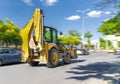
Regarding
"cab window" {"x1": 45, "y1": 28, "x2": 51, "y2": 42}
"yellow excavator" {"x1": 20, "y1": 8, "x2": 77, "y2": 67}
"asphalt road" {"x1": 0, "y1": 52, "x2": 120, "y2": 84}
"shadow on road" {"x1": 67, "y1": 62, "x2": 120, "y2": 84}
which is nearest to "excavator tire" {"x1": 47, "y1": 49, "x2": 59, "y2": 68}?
"yellow excavator" {"x1": 20, "y1": 8, "x2": 77, "y2": 67}

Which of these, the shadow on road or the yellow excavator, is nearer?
the shadow on road

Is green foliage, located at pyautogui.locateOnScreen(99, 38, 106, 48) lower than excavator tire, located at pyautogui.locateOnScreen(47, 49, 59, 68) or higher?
higher

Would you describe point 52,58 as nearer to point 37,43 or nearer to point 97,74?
point 37,43

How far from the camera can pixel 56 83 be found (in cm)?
1086

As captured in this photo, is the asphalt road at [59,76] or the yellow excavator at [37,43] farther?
the yellow excavator at [37,43]

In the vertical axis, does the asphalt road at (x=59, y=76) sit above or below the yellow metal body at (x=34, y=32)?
below

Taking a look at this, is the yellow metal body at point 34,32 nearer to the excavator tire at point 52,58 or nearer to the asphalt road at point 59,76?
the excavator tire at point 52,58

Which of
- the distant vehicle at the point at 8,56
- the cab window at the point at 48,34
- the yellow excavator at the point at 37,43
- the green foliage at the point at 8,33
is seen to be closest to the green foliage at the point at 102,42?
the green foliage at the point at 8,33

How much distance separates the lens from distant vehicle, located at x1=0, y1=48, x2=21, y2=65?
19719 mm

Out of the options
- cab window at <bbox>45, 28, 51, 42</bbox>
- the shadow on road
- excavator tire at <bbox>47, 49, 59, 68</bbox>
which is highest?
cab window at <bbox>45, 28, 51, 42</bbox>

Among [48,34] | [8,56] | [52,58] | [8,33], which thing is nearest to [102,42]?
[8,33]

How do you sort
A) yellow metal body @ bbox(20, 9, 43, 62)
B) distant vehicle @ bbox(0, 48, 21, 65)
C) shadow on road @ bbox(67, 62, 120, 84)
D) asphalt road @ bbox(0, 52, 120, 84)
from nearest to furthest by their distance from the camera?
1. asphalt road @ bbox(0, 52, 120, 84)
2. shadow on road @ bbox(67, 62, 120, 84)
3. yellow metal body @ bbox(20, 9, 43, 62)
4. distant vehicle @ bbox(0, 48, 21, 65)

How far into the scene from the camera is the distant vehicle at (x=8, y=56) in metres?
19.7

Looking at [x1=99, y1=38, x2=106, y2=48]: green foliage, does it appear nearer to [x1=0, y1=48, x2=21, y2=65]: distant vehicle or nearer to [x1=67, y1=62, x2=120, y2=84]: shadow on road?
[x1=0, y1=48, x2=21, y2=65]: distant vehicle
